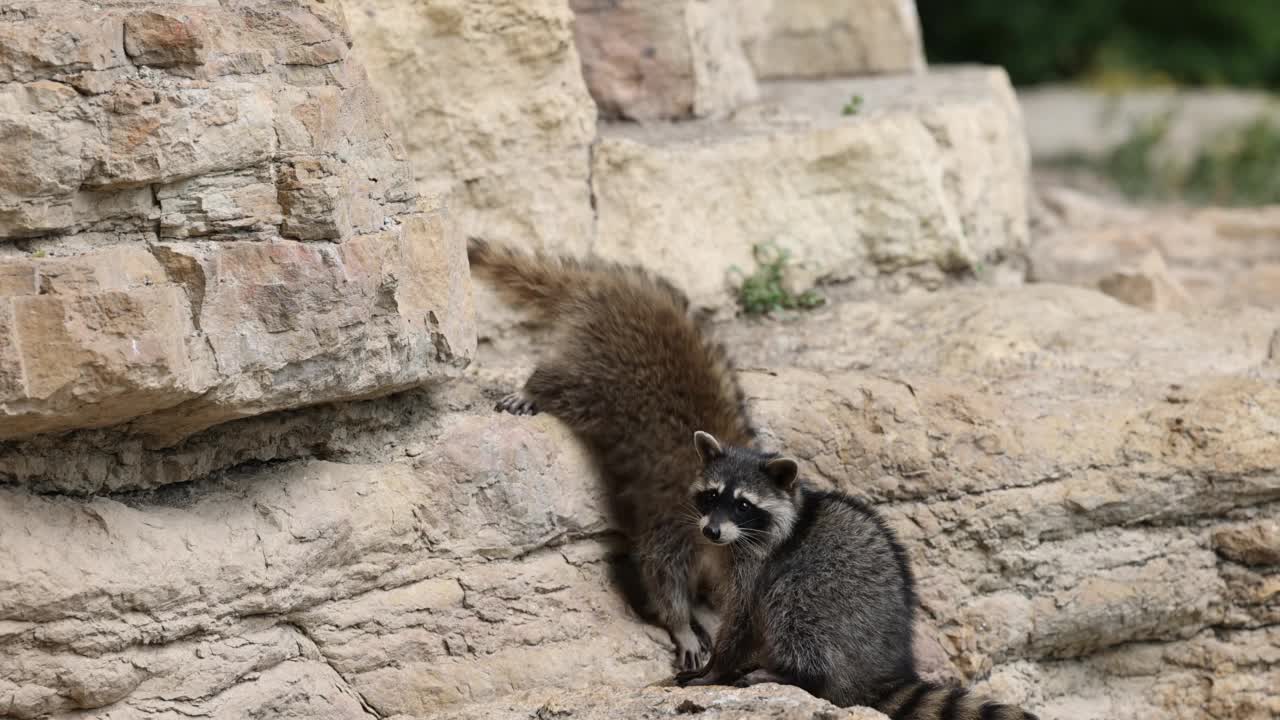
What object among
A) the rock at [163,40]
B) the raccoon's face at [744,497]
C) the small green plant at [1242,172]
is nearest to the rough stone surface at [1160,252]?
the small green plant at [1242,172]

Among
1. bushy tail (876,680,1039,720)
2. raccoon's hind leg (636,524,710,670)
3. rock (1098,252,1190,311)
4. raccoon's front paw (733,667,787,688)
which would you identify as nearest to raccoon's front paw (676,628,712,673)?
raccoon's hind leg (636,524,710,670)

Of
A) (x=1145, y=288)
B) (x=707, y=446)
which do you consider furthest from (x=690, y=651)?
(x=1145, y=288)

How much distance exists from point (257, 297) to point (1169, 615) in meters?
3.30

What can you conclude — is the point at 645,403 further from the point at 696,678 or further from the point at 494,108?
the point at 494,108

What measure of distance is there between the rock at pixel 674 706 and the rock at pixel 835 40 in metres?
4.46

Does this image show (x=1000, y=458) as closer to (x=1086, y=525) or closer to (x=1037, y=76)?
(x=1086, y=525)

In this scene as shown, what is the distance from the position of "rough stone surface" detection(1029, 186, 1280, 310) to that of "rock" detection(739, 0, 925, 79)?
4.03ft

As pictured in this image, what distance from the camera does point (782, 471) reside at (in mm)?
4840

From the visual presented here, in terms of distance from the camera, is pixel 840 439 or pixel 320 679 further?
pixel 840 439

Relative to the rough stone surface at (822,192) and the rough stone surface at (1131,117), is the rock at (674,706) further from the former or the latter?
the rough stone surface at (1131,117)

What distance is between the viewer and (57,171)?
3551 millimetres

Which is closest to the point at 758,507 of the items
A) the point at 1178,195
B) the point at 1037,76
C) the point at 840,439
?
the point at 840,439

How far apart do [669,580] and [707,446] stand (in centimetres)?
50

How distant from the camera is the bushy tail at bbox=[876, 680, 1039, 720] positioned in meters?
4.34
